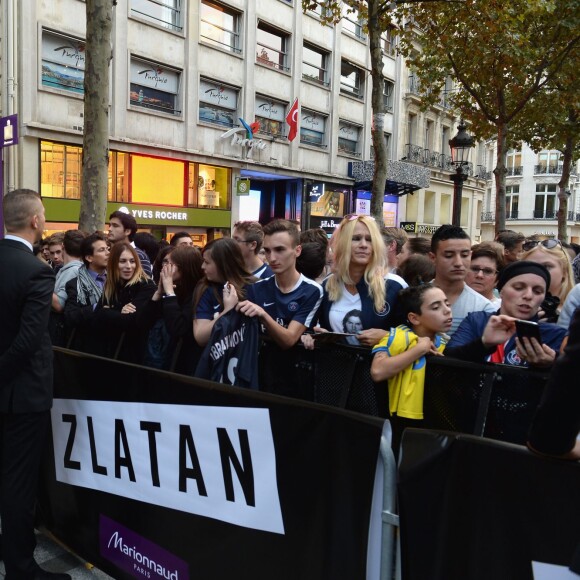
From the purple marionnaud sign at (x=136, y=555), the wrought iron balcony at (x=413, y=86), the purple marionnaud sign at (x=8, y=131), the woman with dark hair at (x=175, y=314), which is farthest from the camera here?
the wrought iron balcony at (x=413, y=86)

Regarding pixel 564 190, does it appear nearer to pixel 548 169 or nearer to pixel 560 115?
pixel 560 115

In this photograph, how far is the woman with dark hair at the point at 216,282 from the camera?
3.63 metres

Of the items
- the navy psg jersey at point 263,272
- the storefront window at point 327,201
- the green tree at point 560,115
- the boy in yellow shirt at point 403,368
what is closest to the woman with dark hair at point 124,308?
the navy psg jersey at point 263,272

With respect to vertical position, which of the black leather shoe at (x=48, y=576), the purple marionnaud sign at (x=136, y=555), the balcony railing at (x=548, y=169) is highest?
the balcony railing at (x=548, y=169)

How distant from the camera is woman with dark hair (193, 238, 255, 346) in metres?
3.63

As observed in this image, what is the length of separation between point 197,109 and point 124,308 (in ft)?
61.5

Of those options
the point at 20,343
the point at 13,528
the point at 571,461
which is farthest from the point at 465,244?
the point at 13,528

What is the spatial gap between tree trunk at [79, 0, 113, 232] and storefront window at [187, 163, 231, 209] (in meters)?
12.8

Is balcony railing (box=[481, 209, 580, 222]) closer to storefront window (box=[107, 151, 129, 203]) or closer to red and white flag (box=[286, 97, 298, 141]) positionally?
red and white flag (box=[286, 97, 298, 141])

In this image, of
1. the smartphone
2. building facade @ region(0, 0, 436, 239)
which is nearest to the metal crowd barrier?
the smartphone

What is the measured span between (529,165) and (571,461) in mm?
64965

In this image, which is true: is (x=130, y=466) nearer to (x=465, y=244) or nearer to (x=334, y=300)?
(x=334, y=300)

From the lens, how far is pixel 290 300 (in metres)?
3.70

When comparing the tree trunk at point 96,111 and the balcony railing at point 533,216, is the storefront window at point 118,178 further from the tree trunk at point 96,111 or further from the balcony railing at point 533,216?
the balcony railing at point 533,216
